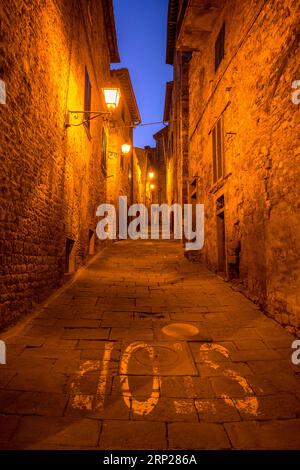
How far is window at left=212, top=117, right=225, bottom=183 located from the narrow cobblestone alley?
3767mm

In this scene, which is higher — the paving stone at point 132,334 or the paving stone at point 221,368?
the paving stone at point 132,334

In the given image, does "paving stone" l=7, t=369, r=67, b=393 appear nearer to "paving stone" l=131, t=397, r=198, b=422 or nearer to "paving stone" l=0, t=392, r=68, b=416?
"paving stone" l=0, t=392, r=68, b=416

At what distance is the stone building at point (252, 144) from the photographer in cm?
434

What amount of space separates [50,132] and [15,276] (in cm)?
309

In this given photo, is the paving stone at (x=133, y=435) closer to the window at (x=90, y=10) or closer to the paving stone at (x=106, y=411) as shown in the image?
the paving stone at (x=106, y=411)

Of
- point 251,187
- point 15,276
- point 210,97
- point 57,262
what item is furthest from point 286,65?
point 57,262

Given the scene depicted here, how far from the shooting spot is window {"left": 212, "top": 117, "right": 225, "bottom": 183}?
7.77 metres

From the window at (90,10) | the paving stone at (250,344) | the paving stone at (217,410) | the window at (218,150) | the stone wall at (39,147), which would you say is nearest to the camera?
the paving stone at (217,410)

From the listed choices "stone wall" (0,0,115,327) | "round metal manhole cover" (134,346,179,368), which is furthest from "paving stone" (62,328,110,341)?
"stone wall" (0,0,115,327)

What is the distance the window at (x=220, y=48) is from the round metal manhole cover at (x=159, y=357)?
7.95 m

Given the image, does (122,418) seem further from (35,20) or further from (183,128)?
(183,128)

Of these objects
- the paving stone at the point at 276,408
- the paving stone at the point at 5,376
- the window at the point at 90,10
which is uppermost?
the window at the point at 90,10

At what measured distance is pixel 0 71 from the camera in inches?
146

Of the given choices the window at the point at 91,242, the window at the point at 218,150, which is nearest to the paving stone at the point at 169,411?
the window at the point at 218,150
